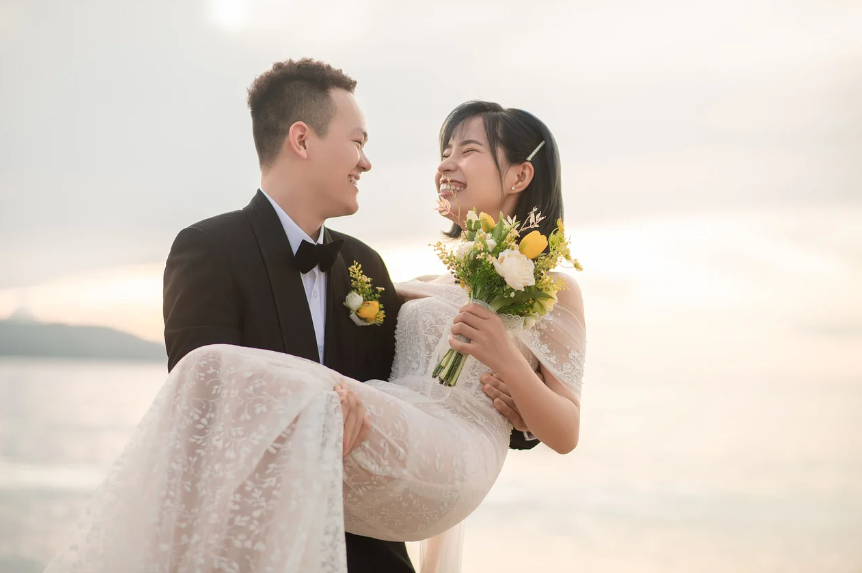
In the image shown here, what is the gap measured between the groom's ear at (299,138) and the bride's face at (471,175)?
2.48 feet

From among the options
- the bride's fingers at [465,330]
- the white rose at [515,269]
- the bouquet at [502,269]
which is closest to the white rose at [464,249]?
the bouquet at [502,269]

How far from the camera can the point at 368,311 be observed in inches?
134

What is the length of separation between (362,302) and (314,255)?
307 millimetres

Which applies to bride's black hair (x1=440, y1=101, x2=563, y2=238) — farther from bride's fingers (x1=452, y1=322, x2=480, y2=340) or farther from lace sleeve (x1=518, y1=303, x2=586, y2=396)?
bride's fingers (x1=452, y1=322, x2=480, y2=340)

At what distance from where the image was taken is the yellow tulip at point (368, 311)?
11.1 ft

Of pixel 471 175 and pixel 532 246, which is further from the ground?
pixel 471 175

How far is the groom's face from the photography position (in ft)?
11.2

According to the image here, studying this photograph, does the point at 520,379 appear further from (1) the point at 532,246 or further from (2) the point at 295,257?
(2) the point at 295,257

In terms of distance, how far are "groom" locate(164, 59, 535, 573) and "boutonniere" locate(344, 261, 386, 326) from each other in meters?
0.03

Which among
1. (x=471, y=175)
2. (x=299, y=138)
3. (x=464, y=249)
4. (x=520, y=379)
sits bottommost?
(x=520, y=379)

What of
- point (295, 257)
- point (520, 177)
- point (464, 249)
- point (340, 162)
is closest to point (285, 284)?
point (295, 257)

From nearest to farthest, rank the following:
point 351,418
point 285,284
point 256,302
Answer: point 351,418 < point 256,302 < point 285,284

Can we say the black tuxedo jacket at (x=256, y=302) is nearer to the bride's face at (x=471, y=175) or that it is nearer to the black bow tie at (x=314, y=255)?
the black bow tie at (x=314, y=255)

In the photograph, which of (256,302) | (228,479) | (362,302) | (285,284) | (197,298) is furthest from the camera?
(362,302)
